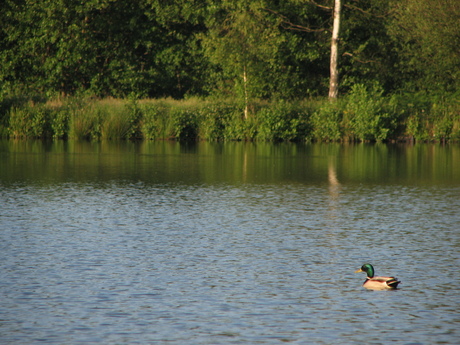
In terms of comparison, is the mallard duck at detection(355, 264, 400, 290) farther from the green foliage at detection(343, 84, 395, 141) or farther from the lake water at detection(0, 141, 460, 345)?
the green foliage at detection(343, 84, 395, 141)

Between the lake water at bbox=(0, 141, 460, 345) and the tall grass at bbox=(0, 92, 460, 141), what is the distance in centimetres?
1924

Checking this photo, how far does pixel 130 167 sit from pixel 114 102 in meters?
19.5

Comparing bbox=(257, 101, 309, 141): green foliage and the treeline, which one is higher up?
the treeline

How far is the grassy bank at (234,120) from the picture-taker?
140 ft

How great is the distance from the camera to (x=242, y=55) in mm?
45188

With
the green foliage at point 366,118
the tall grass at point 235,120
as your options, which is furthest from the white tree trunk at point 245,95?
the green foliage at point 366,118

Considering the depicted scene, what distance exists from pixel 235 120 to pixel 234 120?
2.4 inches

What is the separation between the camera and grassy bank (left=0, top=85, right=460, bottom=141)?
42656 millimetres

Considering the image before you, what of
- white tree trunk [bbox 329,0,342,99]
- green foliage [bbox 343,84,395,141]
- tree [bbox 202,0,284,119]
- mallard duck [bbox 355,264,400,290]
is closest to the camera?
mallard duck [bbox 355,264,400,290]

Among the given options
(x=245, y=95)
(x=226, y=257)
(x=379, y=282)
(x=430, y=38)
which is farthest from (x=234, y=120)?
(x=379, y=282)

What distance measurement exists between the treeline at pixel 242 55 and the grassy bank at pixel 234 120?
0.11 m

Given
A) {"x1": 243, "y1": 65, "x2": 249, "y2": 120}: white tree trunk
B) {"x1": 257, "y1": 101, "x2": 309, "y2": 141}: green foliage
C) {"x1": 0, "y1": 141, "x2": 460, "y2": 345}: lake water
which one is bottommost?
{"x1": 0, "y1": 141, "x2": 460, "y2": 345}: lake water

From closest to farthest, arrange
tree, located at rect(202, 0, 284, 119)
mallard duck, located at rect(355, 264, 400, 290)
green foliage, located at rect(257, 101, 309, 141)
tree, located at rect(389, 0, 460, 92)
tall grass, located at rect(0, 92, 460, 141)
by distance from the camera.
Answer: mallard duck, located at rect(355, 264, 400, 290) → tall grass, located at rect(0, 92, 460, 141) → green foliage, located at rect(257, 101, 309, 141) → tree, located at rect(202, 0, 284, 119) → tree, located at rect(389, 0, 460, 92)

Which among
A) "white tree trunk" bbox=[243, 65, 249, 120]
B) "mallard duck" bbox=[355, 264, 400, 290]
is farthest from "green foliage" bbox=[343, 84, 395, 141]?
"mallard duck" bbox=[355, 264, 400, 290]
